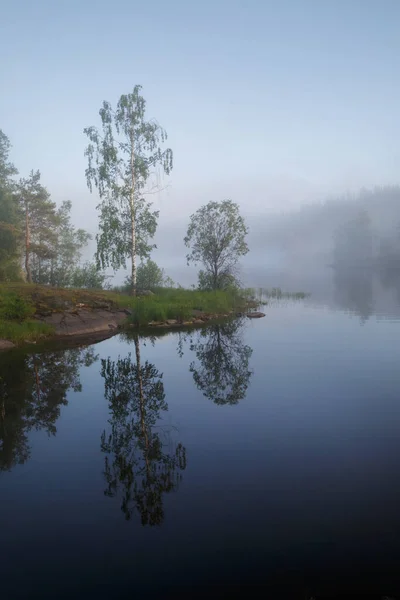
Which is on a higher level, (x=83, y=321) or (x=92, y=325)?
(x=83, y=321)

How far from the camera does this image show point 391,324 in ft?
72.2

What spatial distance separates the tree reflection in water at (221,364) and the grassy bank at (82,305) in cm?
498

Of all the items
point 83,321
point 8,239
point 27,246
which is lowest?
point 83,321

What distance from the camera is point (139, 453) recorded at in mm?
7145

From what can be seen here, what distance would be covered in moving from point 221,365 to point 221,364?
149mm

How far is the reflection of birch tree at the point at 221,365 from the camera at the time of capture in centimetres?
1103

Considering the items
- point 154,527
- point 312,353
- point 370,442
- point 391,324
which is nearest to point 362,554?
point 154,527

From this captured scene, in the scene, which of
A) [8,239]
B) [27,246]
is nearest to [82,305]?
[8,239]

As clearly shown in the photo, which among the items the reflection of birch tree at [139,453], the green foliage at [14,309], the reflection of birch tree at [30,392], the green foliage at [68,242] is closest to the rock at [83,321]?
the green foliage at [14,309]

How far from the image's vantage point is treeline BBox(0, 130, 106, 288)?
35719 millimetres

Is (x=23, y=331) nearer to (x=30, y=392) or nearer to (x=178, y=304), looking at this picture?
(x=30, y=392)

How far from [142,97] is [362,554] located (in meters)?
35.8

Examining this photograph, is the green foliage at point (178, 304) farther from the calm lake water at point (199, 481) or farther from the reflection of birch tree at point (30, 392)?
the calm lake water at point (199, 481)

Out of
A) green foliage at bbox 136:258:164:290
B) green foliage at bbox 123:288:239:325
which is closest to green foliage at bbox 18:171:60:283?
green foliage at bbox 136:258:164:290
